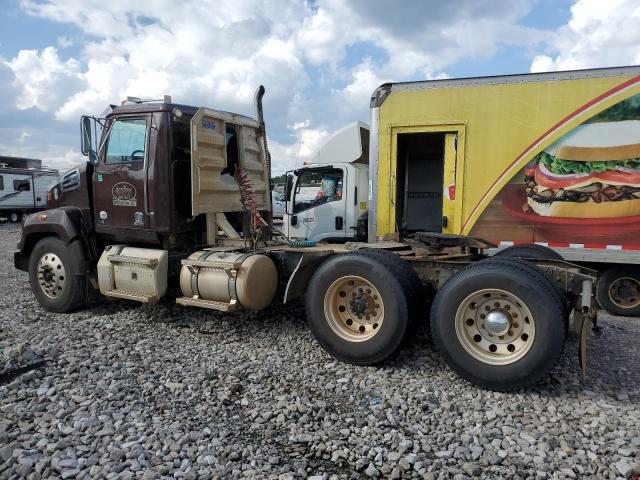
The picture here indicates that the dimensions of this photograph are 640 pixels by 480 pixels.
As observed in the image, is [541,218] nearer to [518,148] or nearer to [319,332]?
[518,148]

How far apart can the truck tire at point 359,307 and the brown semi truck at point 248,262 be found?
0.01 metres

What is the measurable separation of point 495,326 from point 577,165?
11.4 feet

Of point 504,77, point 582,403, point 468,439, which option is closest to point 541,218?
point 504,77

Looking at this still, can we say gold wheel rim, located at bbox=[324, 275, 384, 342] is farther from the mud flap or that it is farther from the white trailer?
the white trailer

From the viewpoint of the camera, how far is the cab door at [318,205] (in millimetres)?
8984

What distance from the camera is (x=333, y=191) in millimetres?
Answer: 9023

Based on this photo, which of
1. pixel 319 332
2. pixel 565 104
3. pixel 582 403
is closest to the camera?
pixel 582 403

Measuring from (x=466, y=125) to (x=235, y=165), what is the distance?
10.8 feet

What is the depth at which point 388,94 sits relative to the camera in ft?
22.7

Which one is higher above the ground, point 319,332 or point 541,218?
point 541,218

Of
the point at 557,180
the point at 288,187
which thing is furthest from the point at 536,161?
the point at 288,187

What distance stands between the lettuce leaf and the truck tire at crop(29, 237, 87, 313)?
21.4 ft

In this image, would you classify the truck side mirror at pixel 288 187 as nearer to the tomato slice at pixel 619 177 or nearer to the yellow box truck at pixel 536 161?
the yellow box truck at pixel 536 161

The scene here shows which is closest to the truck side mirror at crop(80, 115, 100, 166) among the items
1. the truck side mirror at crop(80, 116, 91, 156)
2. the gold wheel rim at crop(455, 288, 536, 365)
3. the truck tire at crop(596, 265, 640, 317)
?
the truck side mirror at crop(80, 116, 91, 156)
